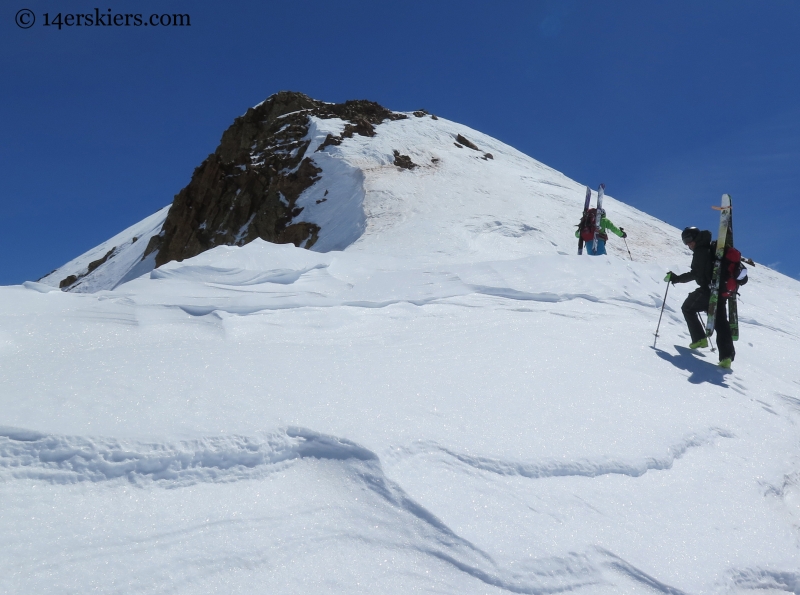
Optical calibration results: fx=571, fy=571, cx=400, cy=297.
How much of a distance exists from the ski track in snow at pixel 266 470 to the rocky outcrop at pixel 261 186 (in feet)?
56.6

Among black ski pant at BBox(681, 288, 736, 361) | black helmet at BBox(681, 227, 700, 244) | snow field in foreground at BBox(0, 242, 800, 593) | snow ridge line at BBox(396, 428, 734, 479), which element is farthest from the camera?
black helmet at BBox(681, 227, 700, 244)

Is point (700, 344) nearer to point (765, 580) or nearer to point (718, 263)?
point (718, 263)

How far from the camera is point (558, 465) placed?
11.7 ft

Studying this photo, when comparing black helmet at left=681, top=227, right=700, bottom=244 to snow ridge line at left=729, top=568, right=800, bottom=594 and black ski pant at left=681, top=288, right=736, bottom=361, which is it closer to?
black ski pant at left=681, top=288, right=736, bottom=361

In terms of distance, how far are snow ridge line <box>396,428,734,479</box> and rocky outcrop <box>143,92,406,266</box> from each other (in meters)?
17.1

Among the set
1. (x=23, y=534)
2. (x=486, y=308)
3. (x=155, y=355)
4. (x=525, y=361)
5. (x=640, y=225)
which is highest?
(x=640, y=225)

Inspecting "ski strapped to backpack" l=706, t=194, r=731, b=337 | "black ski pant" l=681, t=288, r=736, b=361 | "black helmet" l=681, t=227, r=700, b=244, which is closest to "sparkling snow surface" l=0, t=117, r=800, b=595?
"black ski pant" l=681, t=288, r=736, b=361

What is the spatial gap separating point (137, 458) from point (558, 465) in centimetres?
244

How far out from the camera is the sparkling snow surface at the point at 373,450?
259cm

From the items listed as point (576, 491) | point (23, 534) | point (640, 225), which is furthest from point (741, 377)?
point (640, 225)

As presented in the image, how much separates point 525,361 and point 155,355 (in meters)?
3.20

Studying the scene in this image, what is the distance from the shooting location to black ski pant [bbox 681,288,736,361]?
6.51 m

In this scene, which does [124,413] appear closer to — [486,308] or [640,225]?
[486,308]

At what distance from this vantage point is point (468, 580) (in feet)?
8.63
